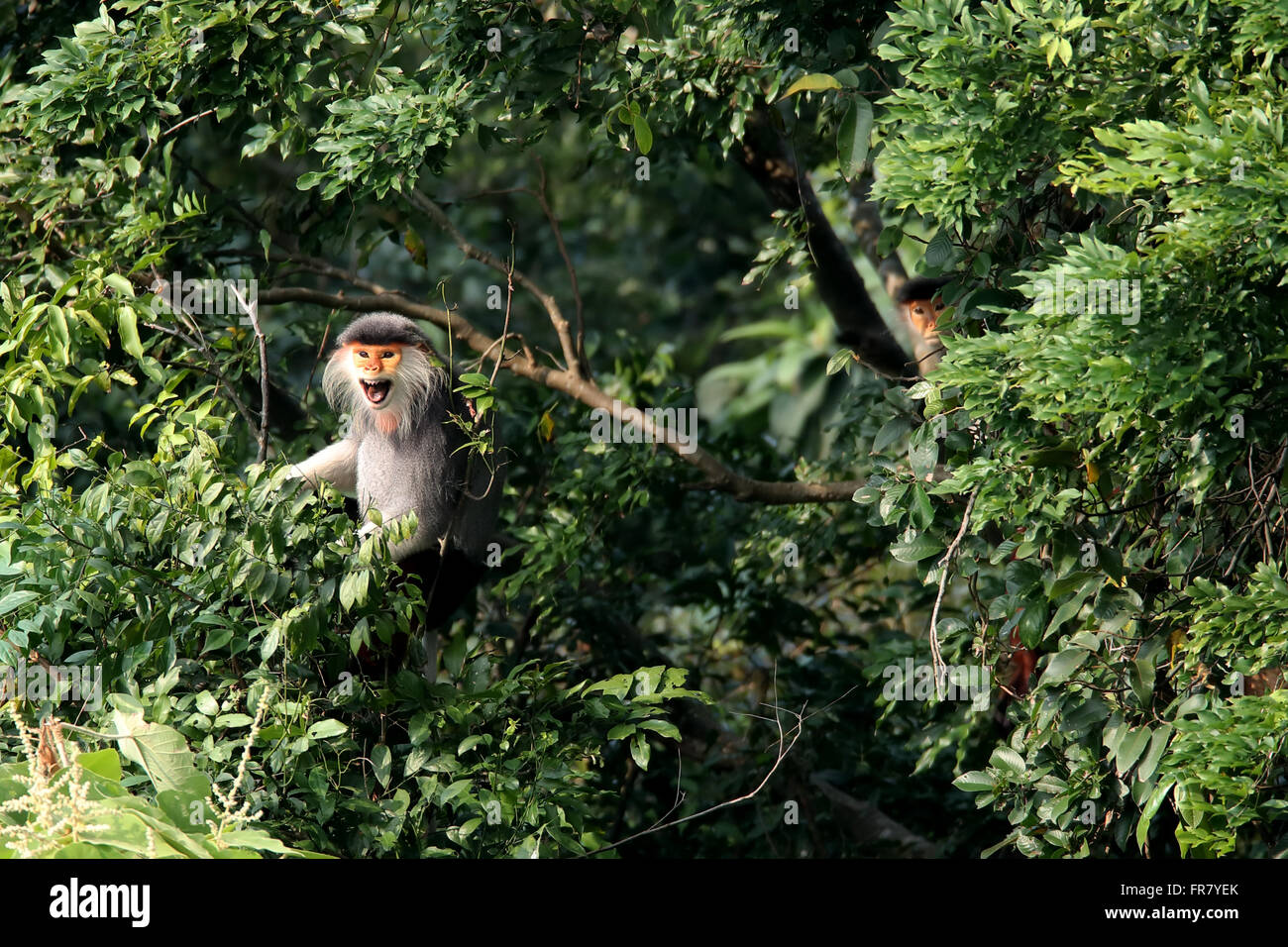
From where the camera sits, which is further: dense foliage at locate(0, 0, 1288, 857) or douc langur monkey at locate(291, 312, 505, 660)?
douc langur monkey at locate(291, 312, 505, 660)

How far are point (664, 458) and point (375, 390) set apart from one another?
925 mm

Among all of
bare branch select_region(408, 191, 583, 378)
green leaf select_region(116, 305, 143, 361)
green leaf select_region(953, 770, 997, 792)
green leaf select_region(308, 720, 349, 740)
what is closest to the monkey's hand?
bare branch select_region(408, 191, 583, 378)

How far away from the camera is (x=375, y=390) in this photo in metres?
4.18

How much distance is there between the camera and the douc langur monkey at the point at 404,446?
4129 millimetres

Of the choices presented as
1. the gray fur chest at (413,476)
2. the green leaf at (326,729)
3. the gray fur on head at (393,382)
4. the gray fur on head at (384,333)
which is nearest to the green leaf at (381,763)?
the green leaf at (326,729)

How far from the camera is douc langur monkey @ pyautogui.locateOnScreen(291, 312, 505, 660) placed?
13.5 feet

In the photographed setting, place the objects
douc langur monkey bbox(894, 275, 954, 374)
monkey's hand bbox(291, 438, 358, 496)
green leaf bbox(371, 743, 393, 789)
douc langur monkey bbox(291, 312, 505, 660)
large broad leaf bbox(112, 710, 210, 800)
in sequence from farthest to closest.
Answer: douc langur monkey bbox(894, 275, 954, 374) → monkey's hand bbox(291, 438, 358, 496) → douc langur monkey bbox(291, 312, 505, 660) → green leaf bbox(371, 743, 393, 789) → large broad leaf bbox(112, 710, 210, 800)

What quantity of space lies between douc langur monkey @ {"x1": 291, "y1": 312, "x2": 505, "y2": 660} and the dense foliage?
0.11 meters

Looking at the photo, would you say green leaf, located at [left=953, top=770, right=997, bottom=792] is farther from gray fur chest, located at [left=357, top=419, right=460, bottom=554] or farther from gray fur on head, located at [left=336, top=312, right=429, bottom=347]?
gray fur on head, located at [left=336, top=312, right=429, bottom=347]

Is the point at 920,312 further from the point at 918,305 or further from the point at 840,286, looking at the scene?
the point at 840,286

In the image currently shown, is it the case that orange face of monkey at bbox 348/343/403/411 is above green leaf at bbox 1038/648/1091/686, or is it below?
above

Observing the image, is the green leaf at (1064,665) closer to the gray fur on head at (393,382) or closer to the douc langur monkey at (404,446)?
the douc langur monkey at (404,446)

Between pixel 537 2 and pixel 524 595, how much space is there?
1.84 m
